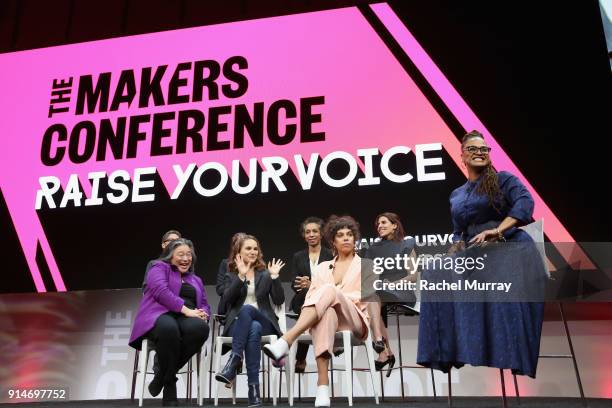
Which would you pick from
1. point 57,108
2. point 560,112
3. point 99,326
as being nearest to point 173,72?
point 57,108

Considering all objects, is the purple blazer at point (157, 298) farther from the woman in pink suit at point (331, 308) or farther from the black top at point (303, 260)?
the black top at point (303, 260)

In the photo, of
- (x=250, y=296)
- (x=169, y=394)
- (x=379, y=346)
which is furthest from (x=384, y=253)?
(x=169, y=394)

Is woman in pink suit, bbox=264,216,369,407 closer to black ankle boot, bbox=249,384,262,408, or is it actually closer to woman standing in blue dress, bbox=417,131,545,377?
black ankle boot, bbox=249,384,262,408

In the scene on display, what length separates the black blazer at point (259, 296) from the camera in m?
3.53

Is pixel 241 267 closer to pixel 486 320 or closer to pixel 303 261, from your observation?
pixel 303 261

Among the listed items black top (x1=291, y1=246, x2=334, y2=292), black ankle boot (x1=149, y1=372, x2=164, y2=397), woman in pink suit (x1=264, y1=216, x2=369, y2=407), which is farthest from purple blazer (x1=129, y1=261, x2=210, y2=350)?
black top (x1=291, y1=246, x2=334, y2=292)

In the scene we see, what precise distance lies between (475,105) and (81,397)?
4.17 m

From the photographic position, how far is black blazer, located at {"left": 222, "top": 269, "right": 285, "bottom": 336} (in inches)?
139

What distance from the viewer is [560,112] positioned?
4.48 meters

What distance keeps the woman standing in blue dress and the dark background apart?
6.54ft

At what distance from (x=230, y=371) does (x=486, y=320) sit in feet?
4.44

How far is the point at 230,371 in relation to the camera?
300cm

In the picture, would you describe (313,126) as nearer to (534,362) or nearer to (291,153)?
(291,153)

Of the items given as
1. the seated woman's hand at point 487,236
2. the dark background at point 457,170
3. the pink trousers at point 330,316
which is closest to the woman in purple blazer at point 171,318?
the pink trousers at point 330,316
